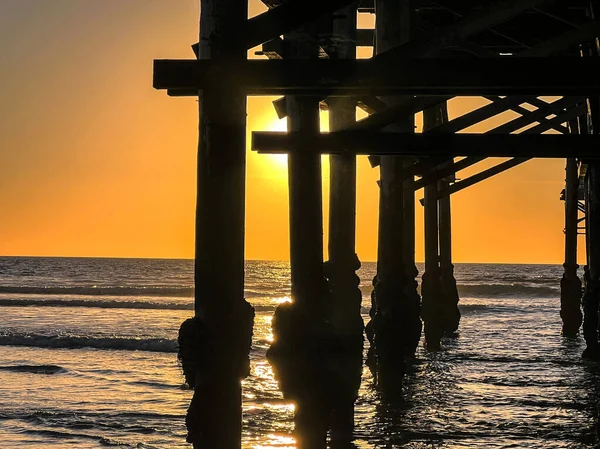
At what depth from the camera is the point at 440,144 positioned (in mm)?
8047

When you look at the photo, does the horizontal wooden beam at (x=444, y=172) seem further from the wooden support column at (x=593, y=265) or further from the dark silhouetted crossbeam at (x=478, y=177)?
the dark silhouetted crossbeam at (x=478, y=177)

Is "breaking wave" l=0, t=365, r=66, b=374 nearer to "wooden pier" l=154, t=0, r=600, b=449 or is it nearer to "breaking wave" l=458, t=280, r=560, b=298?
"wooden pier" l=154, t=0, r=600, b=449

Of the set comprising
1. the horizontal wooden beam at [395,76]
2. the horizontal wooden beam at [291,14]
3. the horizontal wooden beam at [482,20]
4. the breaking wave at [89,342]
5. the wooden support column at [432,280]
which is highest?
the horizontal wooden beam at [482,20]

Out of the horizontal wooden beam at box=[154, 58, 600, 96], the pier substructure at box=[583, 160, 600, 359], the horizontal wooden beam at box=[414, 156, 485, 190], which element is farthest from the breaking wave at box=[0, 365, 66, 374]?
the horizontal wooden beam at box=[154, 58, 600, 96]

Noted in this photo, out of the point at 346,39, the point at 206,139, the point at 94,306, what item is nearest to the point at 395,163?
the point at 346,39

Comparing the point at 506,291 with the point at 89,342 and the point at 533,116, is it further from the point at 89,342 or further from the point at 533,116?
the point at 533,116

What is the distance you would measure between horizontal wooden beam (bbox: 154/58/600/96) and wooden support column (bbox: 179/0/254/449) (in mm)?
107

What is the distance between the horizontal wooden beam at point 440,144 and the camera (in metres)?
8.05

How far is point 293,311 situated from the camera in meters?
8.00

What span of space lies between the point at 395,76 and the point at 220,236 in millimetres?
1193

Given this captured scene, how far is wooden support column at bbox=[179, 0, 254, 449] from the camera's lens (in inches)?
198

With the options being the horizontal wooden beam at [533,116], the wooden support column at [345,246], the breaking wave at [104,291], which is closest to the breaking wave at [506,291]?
the breaking wave at [104,291]

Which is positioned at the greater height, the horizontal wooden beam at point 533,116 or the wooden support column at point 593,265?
the horizontal wooden beam at point 533,116

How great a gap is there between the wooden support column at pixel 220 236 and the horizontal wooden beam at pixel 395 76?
11 cm
